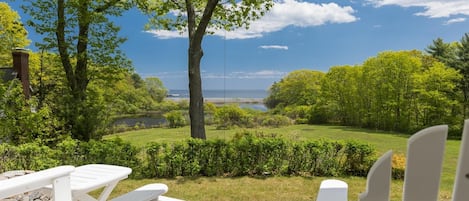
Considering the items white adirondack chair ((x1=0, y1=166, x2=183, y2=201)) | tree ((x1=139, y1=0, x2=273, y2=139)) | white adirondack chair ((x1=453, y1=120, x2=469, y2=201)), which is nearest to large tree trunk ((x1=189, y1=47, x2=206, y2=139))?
tree ((x1=139, y1=0, x2=273, y2=139))

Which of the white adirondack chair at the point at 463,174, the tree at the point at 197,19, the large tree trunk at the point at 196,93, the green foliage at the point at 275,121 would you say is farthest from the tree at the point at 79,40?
the white adirondack chair at the point at 463,174

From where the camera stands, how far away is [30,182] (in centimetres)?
115

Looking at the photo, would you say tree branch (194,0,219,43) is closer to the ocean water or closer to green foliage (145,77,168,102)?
the ocean water

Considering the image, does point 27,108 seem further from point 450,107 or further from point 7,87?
point 450,107

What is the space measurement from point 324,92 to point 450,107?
5.34ft

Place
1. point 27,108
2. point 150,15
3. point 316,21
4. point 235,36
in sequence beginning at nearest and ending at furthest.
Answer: point 27,108
point 316,21
point 235,36
point 150,15

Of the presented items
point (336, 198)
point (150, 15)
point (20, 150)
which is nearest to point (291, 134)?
point (150, 15)

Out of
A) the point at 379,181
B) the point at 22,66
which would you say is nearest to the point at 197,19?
the point at 22,66

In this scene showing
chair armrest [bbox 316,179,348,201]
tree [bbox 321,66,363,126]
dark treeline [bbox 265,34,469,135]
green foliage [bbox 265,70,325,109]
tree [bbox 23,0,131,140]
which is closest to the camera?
chair armrest [bbox 316,179,348,201]

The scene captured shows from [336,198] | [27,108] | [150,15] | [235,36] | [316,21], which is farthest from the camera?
[150,15]

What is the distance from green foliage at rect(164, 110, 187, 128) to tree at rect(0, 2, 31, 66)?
8.90 ft

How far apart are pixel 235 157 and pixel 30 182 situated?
328 centimetres

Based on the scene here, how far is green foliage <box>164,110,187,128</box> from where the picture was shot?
5895 millimetres

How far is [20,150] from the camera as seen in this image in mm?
3855
